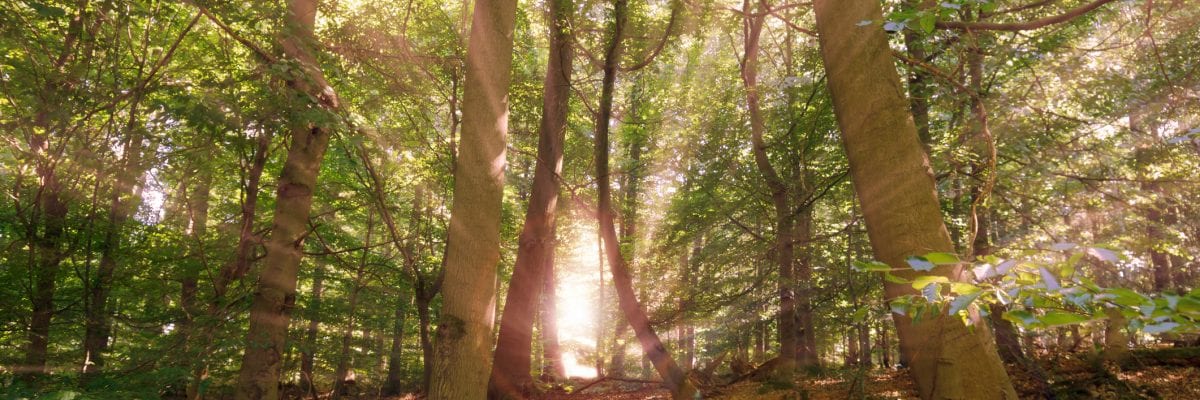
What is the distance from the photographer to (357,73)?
7812mm

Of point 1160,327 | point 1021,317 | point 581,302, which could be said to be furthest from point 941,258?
point 581,302

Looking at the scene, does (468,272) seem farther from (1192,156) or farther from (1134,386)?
(1192,156)

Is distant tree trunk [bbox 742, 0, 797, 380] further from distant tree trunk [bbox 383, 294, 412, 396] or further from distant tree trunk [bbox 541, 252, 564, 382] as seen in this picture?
distant tree trunk [bbox 383, 294, 412, 396]

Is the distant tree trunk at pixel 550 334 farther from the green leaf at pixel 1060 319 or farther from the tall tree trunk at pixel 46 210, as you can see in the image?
the green leaf at pixel 1060 319

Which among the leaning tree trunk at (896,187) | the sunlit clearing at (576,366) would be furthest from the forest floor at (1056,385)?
the sunlit clearing at (576,366)

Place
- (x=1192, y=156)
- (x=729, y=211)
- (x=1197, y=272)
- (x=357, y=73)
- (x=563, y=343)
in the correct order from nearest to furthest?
(x=1192, y=156), (x=357, y=73), (x=729, y=211), (x=1197, y=272), (x=563, y=343)

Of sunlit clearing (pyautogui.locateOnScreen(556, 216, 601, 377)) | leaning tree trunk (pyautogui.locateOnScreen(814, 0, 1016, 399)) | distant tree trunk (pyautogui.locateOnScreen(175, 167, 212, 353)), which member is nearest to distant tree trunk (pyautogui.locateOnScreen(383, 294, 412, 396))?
distant tree trunk (pyautogui.locateOnScreen(175, 167, 212, 353))

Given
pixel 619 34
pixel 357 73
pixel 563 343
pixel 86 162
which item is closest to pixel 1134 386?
pixel 619 34

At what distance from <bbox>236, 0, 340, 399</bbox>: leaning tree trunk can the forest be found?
30 millimetres

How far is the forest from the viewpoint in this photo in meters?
→ 2.49

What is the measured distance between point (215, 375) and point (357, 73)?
438 cm

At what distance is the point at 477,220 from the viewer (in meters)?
4.03

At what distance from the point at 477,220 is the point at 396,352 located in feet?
36.4

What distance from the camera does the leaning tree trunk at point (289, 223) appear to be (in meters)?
5.22
